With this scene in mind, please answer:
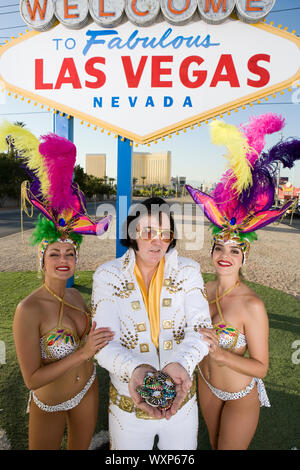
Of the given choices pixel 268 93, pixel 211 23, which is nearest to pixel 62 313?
pixel 268 93

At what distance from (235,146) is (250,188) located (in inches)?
12.2

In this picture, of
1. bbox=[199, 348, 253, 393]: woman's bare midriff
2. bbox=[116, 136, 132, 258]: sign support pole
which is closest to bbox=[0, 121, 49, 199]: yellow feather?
bbox=[116, 136, 132, 258]: sign support pole

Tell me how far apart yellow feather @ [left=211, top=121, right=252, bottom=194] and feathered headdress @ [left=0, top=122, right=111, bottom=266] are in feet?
3.13

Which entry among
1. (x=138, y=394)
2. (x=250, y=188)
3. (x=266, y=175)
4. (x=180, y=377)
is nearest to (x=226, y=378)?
(x=180, y=377)

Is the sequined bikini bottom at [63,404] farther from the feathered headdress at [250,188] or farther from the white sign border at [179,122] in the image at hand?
the white sign border at [179,122]

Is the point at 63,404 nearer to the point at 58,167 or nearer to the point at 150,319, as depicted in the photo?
the point at 150,319

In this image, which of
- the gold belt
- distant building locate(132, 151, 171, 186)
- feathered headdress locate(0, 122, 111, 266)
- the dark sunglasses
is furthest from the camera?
distant building locate(132, 151, 171, 186)

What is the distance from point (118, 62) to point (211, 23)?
0.83 metres

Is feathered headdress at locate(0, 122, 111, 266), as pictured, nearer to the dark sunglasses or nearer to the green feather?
the green feather

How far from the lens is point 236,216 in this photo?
2.11 m

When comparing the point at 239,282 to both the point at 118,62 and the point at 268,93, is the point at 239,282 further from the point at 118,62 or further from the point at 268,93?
the point at 118,62

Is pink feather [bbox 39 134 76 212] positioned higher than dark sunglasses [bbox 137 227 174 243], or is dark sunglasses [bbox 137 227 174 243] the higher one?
pink feather [bbox 39 134 76 212]

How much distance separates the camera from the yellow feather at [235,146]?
1.92m

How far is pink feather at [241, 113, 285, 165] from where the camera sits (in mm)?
2033
